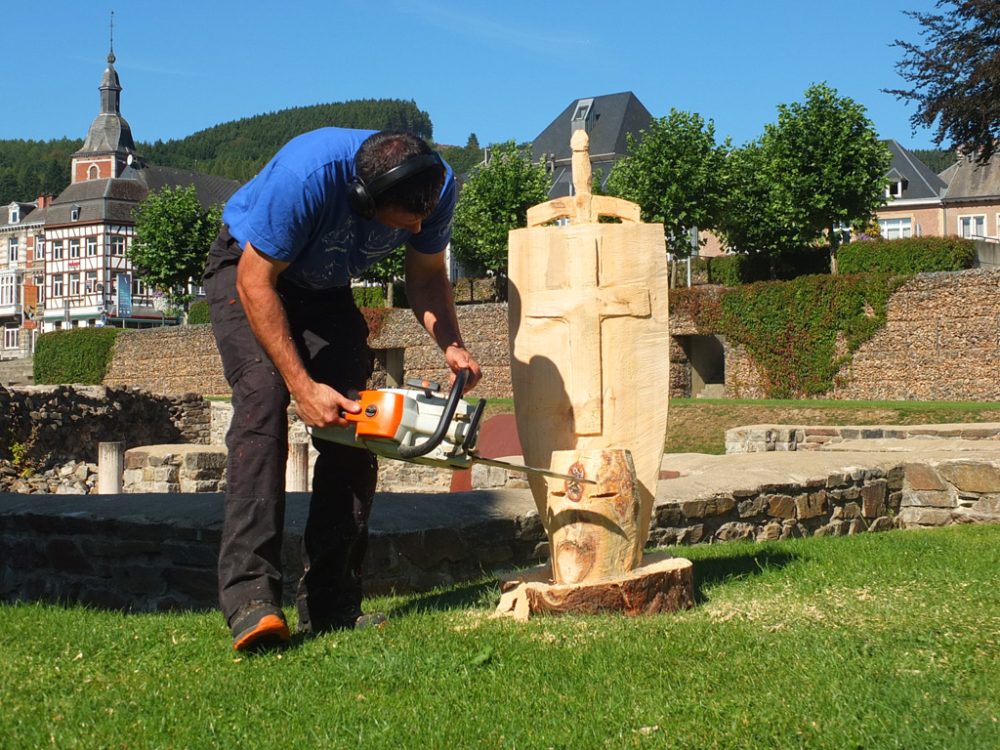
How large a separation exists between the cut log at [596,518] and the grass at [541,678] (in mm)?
232

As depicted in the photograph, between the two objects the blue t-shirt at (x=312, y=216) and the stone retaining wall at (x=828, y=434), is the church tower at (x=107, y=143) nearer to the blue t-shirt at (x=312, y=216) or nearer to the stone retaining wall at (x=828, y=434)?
the stone retaining wall at (x=828, y=434)

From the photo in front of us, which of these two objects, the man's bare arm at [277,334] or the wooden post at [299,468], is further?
the wooden post at [299,468]

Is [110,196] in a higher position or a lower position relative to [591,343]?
higher

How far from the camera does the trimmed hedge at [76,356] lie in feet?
141

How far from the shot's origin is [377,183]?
3529mm

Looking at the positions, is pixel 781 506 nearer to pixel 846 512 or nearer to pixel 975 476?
pixel 846 512

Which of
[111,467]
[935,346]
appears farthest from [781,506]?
[935,346]

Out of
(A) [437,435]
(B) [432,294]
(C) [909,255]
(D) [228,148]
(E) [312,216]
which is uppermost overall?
(D) [228,148]

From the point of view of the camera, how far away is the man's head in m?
3.53

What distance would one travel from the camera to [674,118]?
34750 millimetres

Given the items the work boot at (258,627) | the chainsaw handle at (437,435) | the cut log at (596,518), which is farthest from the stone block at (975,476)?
the work boot at (258,627)

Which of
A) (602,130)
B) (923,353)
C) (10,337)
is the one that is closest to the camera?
(923,353)

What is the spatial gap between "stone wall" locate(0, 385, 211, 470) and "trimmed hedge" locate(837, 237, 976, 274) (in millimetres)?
18668

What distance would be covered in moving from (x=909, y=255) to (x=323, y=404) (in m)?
29.6
